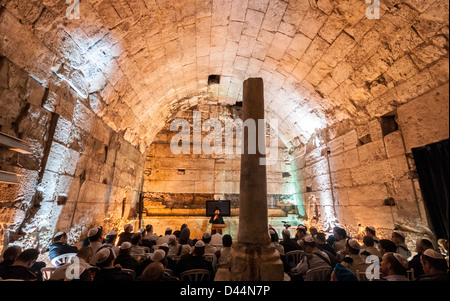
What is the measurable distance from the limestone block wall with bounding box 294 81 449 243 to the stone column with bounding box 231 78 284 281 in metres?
2.47

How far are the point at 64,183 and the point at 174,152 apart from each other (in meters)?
5.04

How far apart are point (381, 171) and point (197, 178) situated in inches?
243

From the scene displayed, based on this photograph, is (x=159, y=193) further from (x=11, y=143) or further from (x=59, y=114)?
(x=11, y=143)

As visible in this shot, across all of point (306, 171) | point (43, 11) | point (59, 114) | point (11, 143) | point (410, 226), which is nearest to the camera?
point (11, 143)

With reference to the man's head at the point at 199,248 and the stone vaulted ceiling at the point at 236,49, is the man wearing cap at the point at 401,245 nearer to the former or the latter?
the stone vaulted ceiling at the point at 236,49

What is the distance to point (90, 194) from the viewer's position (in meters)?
4.43

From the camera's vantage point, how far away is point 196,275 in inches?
103

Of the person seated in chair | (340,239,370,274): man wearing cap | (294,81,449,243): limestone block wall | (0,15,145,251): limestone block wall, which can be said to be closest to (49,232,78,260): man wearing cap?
(0,15,145,251): limestone block wall

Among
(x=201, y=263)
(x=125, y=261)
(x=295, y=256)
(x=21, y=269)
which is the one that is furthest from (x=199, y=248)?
(x=21, y=269)

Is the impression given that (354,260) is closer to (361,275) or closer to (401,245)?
(361,275)

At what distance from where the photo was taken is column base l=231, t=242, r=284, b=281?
2.65m

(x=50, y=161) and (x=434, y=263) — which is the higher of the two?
(x=50, y=161)

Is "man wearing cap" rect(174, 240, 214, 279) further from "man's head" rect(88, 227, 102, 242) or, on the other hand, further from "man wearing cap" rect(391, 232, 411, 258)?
"man wearing cap" rect(391, 232, 411, 258)
